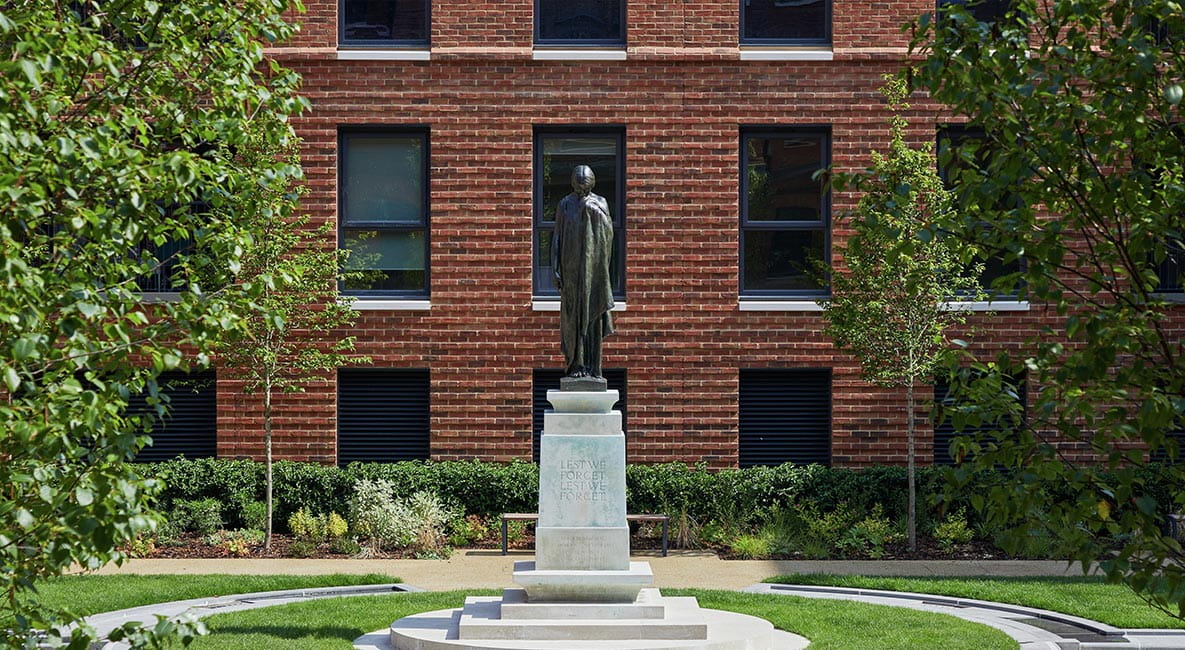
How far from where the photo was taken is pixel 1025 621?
13.8 meters

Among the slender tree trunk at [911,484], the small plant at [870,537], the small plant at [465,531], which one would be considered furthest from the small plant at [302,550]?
the slender tree trunk at [911,484]

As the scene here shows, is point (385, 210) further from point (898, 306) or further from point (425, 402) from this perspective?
point (898, 306)

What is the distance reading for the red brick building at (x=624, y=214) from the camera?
20.8m

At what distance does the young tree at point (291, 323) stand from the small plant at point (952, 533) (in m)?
8.28

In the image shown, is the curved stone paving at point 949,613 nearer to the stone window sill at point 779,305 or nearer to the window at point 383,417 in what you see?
the window at point 383,417

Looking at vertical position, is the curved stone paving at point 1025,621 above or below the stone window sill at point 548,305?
below

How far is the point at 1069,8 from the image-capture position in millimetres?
5195

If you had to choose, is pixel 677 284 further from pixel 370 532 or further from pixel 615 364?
pixel 370 532

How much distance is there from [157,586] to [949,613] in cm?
815

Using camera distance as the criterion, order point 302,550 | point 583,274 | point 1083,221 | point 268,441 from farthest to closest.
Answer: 1. point 268,441
2. point 302,550
3. point 583,274
4. point 1083,221

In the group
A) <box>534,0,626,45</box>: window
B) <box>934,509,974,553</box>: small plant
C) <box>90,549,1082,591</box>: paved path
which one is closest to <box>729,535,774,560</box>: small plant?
<box>90,549,1082,591</box>: paved path

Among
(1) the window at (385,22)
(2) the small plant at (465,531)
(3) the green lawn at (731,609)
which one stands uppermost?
(1) the window at (385,22)

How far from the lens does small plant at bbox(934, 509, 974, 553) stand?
19.2 meters

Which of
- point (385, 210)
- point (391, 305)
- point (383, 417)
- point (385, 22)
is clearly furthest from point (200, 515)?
point (385, 22)
